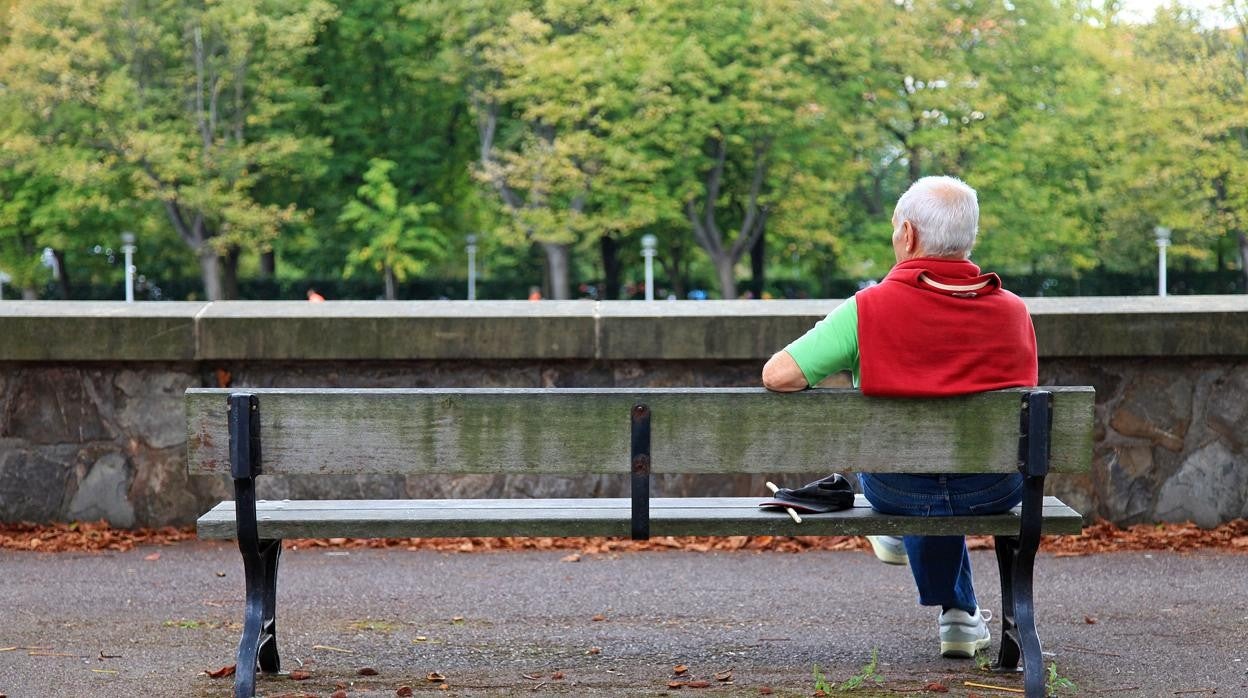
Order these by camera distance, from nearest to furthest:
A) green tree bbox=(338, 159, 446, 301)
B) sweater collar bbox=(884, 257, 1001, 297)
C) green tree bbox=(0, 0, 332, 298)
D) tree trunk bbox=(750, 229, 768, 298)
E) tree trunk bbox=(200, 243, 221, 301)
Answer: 1. sweater collar bbox=(884, 257, 1001, 297)
2. green tree bbox=(0, 0, 332, 298)
3. green tree bbox=(338, 159, 446, 301)
4. tree trunk bbox=(200, 243, 221, 301)
5. tree trunk bbox=(750, 229, 768, 298)

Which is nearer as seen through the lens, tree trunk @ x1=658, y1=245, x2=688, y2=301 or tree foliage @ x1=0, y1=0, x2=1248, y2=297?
tree foliage @ x1=0, y1=0, x2=1248, y2=297

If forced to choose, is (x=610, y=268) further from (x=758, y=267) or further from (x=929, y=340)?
(x=929, y=340)

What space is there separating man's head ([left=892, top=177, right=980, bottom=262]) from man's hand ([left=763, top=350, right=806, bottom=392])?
0.46 metres

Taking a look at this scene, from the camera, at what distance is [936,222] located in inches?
165

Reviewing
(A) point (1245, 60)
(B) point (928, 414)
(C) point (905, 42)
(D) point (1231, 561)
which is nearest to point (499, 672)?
(B) point (928, 414)

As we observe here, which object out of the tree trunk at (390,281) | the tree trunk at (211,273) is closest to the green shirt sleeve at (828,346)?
the tree trunk at (390,281)

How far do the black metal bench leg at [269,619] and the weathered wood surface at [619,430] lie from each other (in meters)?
0.49

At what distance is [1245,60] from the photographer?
40781 millimetres

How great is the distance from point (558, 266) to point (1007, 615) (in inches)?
1526

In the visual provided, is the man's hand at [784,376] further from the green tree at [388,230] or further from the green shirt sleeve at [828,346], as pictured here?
the green tree at [388,230]

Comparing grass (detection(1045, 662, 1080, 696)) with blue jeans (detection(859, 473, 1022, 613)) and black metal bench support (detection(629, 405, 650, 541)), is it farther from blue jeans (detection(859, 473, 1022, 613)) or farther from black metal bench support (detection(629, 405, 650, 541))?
black metal bench support (detection(629, 405, 650, 541))

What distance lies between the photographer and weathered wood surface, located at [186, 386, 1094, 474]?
13.1 ft

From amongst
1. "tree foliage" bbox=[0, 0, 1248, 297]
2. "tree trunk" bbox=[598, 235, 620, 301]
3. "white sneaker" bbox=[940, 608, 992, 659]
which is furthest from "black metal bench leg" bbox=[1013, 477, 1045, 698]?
"tree trunk" bbox=[598, 235, 620, 301]

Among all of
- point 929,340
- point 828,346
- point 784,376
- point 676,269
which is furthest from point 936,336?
point 676,269
